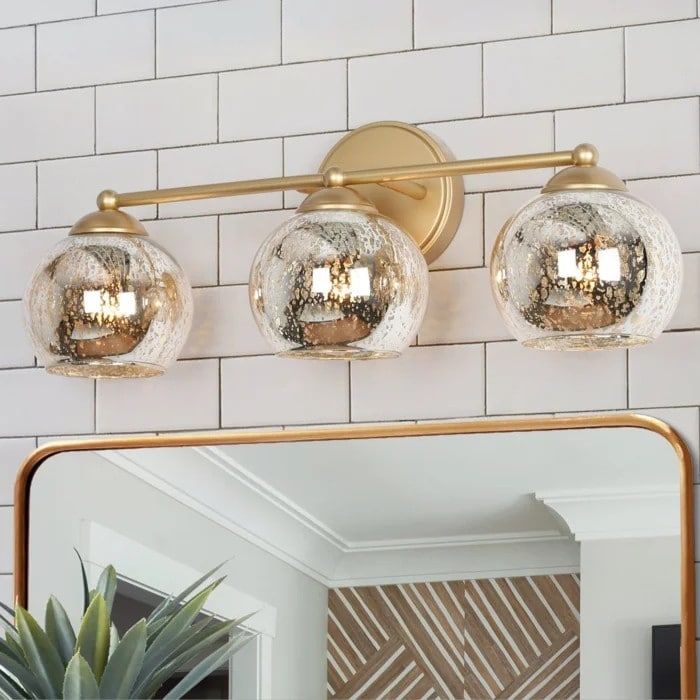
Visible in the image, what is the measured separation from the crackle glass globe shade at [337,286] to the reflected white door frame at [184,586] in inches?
13.7

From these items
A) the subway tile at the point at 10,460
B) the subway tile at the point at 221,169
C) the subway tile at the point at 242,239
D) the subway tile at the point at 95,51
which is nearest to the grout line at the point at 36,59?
the subway tile at the point at 95,51

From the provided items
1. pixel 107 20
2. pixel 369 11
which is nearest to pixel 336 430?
pixel 369 11

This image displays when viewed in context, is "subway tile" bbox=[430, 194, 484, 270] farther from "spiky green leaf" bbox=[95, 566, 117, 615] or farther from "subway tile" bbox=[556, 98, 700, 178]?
"spiky green leaf" bbox=[95, 566, 117, 615]

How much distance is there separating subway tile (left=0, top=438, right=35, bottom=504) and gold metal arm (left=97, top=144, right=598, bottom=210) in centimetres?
36

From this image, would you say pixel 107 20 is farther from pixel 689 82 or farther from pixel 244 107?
pixel 689 82

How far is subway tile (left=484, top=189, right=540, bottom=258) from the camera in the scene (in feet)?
5.51

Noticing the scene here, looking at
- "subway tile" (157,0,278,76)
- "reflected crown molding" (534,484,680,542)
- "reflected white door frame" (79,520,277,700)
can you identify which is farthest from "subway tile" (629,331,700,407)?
"subway tile" (157,0,278,76)

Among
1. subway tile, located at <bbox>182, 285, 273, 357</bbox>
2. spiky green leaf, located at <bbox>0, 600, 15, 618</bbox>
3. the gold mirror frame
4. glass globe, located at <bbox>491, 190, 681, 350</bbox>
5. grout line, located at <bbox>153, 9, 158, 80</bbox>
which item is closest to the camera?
glass globe, located at <bbox>491, 190, 681, 350</bbox>

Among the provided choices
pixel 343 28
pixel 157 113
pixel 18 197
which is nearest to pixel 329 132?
pixel 343 28

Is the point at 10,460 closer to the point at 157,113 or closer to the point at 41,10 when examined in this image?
the point at 157,113

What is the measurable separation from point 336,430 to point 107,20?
0.69 metres

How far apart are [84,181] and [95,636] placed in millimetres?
643

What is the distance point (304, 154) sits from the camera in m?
1.77

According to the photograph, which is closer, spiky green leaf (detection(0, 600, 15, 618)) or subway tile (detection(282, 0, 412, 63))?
spiky green leaf (detection(0, 600, 15, 618))
